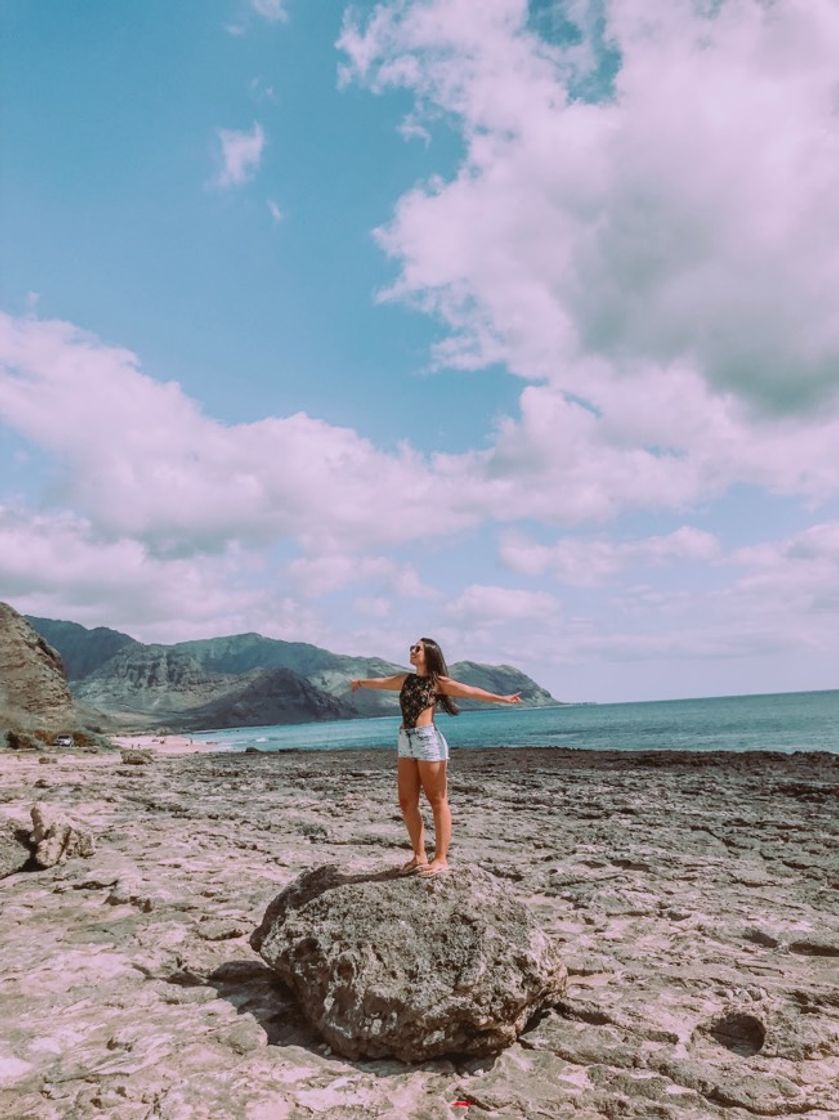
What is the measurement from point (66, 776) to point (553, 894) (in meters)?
21.1

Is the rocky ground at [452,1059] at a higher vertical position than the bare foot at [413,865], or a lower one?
lower

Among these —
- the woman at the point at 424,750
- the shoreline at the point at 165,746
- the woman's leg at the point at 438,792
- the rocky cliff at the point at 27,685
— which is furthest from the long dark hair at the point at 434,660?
the rocky cliff at the point at 27,685

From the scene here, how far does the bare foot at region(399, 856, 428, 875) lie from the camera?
572 centimetres

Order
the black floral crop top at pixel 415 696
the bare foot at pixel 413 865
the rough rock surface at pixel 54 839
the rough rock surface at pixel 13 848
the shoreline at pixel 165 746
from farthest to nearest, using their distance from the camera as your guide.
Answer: the shoreline at pixel 165 746
the rough rock surface at pixel 54 839
the rough rock surface at pixel 13 848
the black floral crop top at pixel 415 696
the bare foot at pixel 413 865

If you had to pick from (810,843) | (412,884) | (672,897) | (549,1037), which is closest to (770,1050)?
(549,1037)

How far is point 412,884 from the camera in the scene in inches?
207

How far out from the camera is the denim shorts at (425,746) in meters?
6.12

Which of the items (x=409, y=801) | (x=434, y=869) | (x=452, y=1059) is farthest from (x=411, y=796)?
(x=452, y=1059)

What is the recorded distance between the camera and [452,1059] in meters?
4.44

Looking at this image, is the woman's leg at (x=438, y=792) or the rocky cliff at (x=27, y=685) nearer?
the woman's leg at (x=438, y=792)

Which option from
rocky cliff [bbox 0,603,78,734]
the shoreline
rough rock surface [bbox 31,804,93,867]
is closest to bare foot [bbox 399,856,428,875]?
rough rock surface [bbox 31,804,93,867]

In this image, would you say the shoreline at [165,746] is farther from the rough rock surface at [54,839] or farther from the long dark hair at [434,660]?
the long dark hair at [434,660]

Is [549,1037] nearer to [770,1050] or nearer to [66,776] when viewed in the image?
[770,1050]

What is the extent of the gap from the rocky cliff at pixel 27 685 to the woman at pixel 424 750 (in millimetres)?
52391
